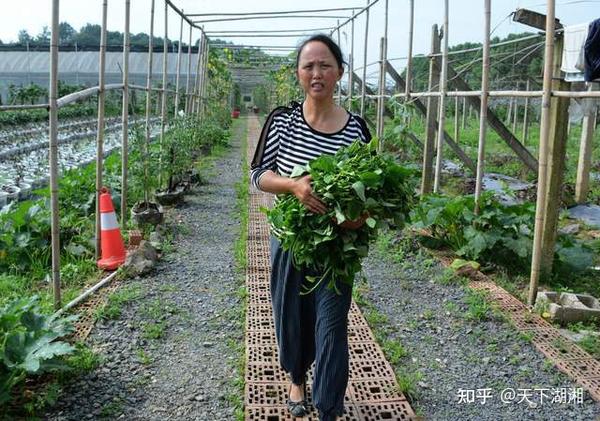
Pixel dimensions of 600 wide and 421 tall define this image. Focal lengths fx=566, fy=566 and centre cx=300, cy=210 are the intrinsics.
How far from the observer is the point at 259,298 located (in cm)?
421

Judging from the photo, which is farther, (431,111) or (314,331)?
(431,111)

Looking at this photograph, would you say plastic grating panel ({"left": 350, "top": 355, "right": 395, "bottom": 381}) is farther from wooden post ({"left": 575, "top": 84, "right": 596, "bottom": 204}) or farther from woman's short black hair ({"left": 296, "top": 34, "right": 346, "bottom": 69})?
wooden post ({"left": 575, "top": 84, "right": 596, "bottom": 204})

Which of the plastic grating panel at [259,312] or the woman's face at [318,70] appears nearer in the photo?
the woman's face at [318,70]

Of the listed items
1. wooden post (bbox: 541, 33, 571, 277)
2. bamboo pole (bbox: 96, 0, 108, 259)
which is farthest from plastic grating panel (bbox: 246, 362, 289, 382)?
wooden post (bbox: 541, 33, 571, 277)

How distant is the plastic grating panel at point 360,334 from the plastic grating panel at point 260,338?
480 mm

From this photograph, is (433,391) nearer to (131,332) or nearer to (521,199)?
(131,332)

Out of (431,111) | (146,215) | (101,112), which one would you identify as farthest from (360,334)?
(431,111)

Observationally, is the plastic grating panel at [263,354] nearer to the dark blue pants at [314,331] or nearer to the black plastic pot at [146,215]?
the dark blue pants at [314,331]

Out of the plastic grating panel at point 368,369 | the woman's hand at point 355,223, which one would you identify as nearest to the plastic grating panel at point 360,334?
the plastic grating panel at point 368,369

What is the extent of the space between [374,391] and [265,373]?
594 mm

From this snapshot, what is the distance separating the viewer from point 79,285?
14.3 feet

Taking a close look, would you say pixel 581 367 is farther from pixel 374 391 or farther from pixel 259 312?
pixel 259 312

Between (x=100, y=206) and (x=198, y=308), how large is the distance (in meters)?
1.36

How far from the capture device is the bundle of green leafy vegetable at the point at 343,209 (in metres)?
2.13
